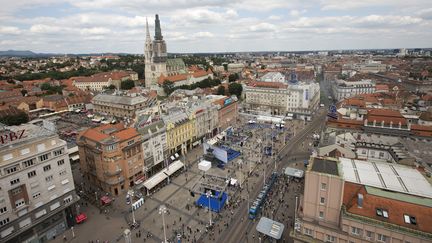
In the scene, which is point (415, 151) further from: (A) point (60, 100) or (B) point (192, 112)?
(A) point (60, 100)

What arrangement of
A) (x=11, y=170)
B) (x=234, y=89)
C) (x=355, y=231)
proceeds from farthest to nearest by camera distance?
1. (x=234, y=89)
2. (x=11, y=170)
3. (x=355, y=231)

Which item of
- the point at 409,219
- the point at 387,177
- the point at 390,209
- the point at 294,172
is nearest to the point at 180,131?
the point at 294,172

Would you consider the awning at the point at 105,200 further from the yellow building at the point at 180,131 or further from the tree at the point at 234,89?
the tree at the point at 234,89

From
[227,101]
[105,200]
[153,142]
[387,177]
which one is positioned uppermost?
[227,101]

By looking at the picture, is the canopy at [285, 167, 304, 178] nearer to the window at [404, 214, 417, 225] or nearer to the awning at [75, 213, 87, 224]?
the window at [404, 214, 417, 225]

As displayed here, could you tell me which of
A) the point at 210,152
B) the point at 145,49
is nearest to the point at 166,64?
the point at 145,49

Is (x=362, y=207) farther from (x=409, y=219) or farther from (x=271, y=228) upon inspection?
(x=271, y=228)

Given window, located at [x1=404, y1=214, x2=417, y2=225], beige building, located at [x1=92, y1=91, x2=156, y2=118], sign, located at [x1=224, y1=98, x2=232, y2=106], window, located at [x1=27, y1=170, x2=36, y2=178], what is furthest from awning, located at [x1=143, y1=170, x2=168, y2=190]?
beige building, located at [x1=92, y1=91, x2=156, y2=118]
